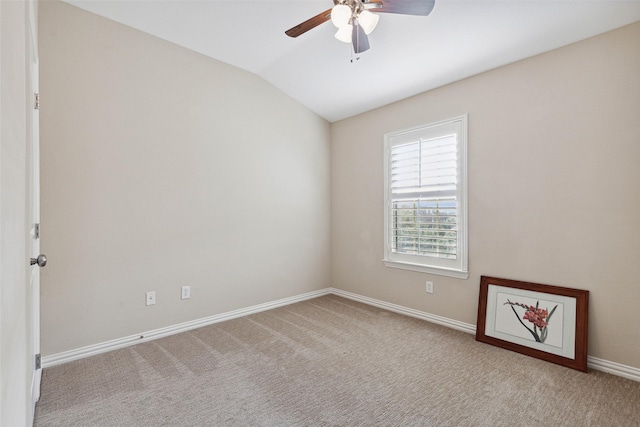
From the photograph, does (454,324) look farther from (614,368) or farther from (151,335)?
(151,335)

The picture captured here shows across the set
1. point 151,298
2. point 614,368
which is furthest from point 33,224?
point 614,368

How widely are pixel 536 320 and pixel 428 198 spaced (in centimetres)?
143

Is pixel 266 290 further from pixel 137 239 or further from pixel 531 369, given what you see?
pixel 531 369

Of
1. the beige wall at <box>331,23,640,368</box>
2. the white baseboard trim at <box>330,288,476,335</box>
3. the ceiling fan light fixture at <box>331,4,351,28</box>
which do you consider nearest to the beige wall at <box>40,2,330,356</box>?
the white baseboard trim at <box>330,288,476,335</box>

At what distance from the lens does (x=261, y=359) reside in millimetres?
2557

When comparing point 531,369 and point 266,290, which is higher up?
point 266,290

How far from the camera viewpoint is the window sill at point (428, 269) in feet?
10.3

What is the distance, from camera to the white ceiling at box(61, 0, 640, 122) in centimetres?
230

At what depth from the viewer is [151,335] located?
2.94 metres

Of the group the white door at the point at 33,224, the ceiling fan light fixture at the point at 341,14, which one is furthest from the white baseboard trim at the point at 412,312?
the white door at the point at 33,224

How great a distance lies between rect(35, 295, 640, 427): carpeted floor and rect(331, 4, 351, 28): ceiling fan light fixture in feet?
7.65

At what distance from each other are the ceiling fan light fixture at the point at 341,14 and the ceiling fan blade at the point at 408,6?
0.40ft

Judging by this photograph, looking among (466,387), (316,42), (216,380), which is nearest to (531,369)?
(466,387)

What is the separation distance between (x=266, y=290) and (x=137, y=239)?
5.02 feet
